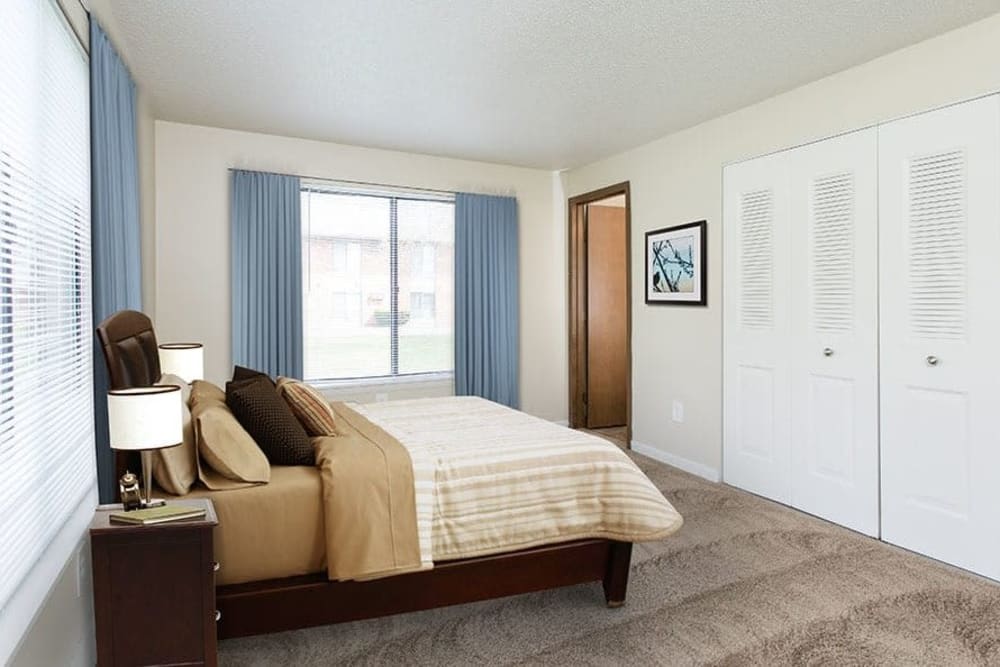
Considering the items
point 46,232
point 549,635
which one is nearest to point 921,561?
point 549,635

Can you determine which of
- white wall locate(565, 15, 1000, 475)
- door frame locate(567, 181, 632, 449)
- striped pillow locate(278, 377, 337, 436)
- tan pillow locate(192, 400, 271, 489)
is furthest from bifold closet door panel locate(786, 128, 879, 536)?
tan pillow locate(192, 400, 271, 489)

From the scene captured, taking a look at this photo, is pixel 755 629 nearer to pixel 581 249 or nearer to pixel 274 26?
pixel 274 26

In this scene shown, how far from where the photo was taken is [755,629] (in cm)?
241

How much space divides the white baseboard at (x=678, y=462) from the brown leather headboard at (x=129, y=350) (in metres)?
3.53

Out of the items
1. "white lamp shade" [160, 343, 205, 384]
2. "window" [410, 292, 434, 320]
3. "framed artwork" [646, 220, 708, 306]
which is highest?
"framed artwork" [646, 220, 708, 306]

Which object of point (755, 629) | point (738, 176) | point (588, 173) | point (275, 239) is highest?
point (588, 173)

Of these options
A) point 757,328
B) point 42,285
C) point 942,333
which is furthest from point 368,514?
point 757,328

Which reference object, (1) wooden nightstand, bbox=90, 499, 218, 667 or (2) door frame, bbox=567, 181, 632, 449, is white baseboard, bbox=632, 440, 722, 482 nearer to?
(2) door frame, bbox=567, 181, 632, 449

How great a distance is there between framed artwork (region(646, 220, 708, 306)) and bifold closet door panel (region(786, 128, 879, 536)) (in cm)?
75

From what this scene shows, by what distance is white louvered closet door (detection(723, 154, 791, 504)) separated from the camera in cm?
391

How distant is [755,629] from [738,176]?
285 centimetres

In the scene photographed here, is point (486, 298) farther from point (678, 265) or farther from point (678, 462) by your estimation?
point (678, 462)

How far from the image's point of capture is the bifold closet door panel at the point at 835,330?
3396 mm

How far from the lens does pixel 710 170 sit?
14.5ft
